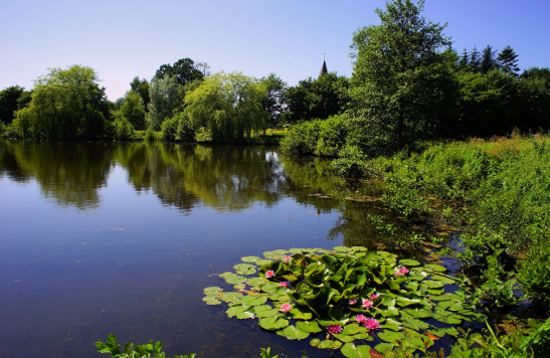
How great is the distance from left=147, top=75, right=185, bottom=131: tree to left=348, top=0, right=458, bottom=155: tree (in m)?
37.9

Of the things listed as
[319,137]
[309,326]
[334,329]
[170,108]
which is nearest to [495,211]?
[334,329]

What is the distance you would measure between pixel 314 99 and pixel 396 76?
32.9m

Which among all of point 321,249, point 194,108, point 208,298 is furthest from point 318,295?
point 194,108

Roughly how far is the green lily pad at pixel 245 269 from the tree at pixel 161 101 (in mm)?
47950

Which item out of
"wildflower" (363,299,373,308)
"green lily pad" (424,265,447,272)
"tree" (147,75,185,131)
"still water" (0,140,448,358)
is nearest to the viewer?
"still water" (0,140,448,358)

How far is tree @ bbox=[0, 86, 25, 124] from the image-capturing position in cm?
5438

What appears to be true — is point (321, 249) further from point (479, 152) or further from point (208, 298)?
point (479, 152)

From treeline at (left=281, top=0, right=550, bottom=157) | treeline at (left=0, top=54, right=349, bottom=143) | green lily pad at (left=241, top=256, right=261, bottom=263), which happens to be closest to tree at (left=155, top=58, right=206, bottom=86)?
treeline at (left=0, top=54, right=349, bottom=143)

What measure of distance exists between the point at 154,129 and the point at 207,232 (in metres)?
47.1

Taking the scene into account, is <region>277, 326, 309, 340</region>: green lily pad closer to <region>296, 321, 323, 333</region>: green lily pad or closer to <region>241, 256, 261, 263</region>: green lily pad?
<region>296, 321, 323, 333</region>: green lily pad

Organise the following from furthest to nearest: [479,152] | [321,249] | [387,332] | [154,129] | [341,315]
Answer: [154,129] → [479,152] → [321,249] → [341,315] → [387,332]

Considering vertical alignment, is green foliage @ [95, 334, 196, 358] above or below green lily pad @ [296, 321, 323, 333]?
above

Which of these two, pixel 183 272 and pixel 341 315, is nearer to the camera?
pixel 341 315

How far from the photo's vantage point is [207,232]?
742 centimetres
